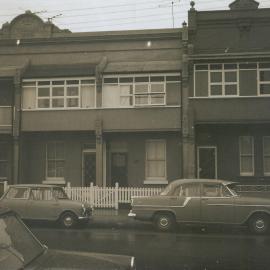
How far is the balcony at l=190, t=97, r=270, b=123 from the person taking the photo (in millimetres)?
23984

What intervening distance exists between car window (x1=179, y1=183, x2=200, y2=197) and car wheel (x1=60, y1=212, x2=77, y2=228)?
11.9ft

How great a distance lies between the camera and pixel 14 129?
2592cm

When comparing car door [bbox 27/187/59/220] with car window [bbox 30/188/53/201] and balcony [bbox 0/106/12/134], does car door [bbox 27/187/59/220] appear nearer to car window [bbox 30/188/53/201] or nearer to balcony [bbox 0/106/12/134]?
car window [bbox 30/188/53/201]

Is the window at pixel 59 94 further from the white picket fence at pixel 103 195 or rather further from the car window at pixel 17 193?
the car window at pixel 17 193

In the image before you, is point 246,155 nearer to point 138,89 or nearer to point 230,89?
point 230,89

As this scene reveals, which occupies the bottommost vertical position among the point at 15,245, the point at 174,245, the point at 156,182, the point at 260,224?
the point at 174,245

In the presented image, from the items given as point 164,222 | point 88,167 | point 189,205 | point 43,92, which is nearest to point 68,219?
point 164,222

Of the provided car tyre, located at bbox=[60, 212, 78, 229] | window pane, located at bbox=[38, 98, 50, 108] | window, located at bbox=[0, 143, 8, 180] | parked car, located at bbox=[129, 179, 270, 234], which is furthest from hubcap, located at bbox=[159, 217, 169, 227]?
window, located at bbox=[0, 143, 8, 180]

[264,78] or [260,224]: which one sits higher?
[264,78]

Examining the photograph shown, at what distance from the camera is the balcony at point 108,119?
24719mm

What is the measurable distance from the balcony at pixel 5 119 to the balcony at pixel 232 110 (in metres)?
8.81

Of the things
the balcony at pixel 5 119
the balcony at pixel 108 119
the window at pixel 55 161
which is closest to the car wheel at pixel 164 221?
the balcony at pixel 108 119

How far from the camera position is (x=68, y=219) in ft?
57.5

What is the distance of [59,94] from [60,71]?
111 centimetres
